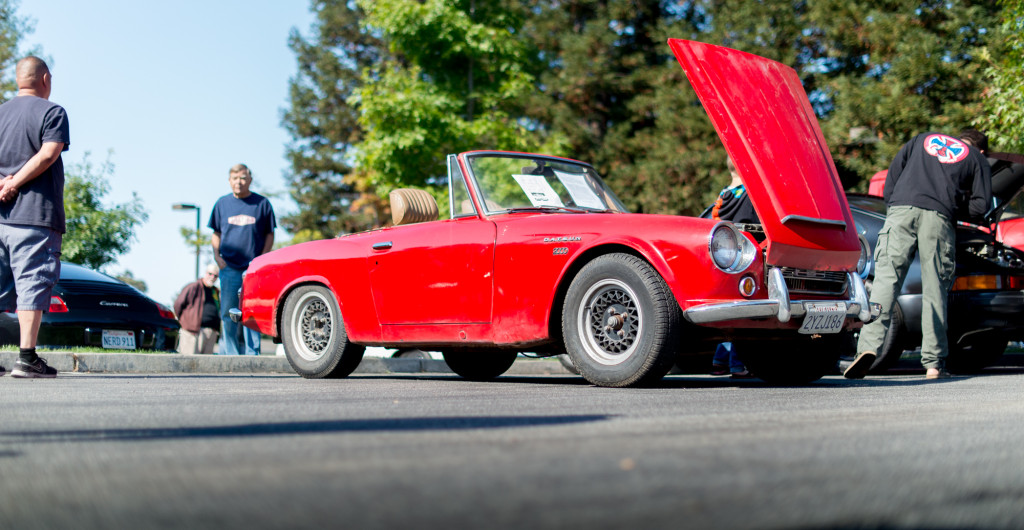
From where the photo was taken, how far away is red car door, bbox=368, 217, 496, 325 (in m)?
6.12

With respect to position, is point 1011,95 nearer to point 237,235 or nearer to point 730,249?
point 730,249

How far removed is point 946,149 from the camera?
24.1 ft

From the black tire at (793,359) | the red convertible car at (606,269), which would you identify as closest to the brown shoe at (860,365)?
the black tire at (793,359)

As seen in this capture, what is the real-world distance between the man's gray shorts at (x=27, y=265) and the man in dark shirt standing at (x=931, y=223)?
5.43 m

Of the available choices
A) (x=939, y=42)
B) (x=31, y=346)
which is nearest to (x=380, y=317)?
(x=31, y=346)

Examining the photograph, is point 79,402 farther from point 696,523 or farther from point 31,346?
point 696,523

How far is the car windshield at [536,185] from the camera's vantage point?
6543 millimetres

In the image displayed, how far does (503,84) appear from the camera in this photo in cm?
2023

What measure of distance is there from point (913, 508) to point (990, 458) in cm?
85

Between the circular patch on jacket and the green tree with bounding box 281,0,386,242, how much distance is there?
34.8m

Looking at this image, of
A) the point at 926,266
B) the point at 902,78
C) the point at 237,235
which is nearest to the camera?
the point at 926,266

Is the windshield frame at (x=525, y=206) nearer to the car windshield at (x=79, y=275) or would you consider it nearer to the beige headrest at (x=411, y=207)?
the beige headrest at (x=411, y=207)

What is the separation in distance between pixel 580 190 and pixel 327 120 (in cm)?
3705

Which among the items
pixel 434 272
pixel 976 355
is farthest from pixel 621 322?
pixel 976 355
